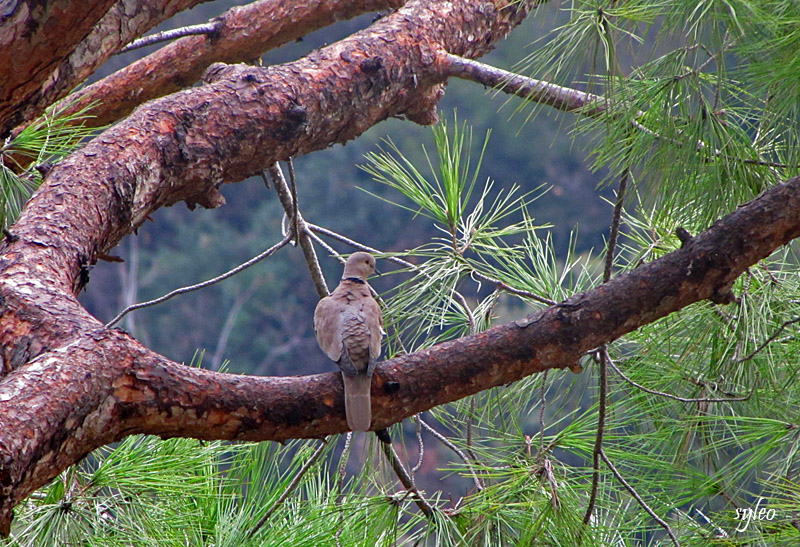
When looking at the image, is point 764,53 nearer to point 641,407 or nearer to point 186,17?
point 641,407

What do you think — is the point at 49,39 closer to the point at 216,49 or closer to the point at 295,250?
the point at 216,49

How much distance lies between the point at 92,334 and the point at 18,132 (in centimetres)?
92

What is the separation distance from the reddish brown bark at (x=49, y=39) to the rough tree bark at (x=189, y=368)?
189mm

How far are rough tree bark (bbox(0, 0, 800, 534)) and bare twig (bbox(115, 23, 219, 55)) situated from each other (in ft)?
0.55

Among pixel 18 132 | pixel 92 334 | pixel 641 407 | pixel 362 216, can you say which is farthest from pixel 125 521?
pixel 362 216

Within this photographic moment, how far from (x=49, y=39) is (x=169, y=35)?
95 centimetres

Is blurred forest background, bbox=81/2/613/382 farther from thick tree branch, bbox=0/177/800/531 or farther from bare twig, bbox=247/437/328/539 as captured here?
thick tree branch, bbox=0/177/800/531

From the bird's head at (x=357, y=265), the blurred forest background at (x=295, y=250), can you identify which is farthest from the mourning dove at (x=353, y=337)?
the blurred forest background at (x=295, y=250)

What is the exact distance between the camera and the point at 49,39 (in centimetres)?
110

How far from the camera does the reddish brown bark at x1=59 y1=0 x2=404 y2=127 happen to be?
2328 mm

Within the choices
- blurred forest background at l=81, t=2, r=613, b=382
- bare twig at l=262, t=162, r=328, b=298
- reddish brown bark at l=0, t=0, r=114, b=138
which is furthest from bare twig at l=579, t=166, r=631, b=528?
blurred forest background at l=81, t=2, r=613, b=382

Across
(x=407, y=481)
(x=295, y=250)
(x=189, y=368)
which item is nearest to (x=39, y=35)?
(x=189, y=368)

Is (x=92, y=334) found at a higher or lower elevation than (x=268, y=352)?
higher

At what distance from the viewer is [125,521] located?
1.58 meters
